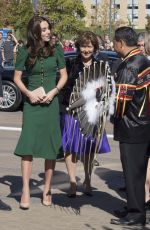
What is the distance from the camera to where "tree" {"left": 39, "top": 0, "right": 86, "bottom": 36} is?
47156 millimetres

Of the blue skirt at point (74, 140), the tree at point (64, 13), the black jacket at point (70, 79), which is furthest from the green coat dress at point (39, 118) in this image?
the tree at point (64, 13)

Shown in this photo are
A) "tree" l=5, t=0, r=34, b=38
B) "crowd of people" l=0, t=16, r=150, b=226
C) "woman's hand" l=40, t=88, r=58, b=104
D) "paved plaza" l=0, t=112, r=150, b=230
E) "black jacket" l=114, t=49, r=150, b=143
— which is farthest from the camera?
"tree" l=5, t=0, r=34, b=38

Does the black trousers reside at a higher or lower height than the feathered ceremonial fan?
lower

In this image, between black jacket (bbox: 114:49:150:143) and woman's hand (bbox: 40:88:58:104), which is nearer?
black jacket (bbox: 114:49:150:143)

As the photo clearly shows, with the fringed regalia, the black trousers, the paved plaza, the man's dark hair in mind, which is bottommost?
the paved plaza

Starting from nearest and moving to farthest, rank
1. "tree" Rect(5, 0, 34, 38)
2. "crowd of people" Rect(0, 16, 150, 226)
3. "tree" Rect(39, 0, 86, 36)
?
1. "crowd of people" Rect(0, 16, 150, 226)
2. "tree" Rect(39, 0, 86, 36)
3. "tree" Rect(5, 0, 34, 38)

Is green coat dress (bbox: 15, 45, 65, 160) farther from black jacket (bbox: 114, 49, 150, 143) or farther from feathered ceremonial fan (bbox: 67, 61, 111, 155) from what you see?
black jacket (bbox: 114, 49, 150, 143)

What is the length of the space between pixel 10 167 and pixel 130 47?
3.66m

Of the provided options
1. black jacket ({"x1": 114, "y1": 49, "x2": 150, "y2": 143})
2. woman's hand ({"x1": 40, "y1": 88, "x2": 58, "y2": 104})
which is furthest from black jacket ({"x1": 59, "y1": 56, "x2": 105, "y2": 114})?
black jacket ({"x1": 114, "y1": 49, "x2": 150, "y2": 143})

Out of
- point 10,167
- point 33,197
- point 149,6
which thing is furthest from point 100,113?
point 149,6

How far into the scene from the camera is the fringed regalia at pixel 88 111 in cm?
652

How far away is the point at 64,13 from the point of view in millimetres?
49000

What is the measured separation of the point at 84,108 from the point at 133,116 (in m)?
0.77

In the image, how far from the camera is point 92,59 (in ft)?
24.2
